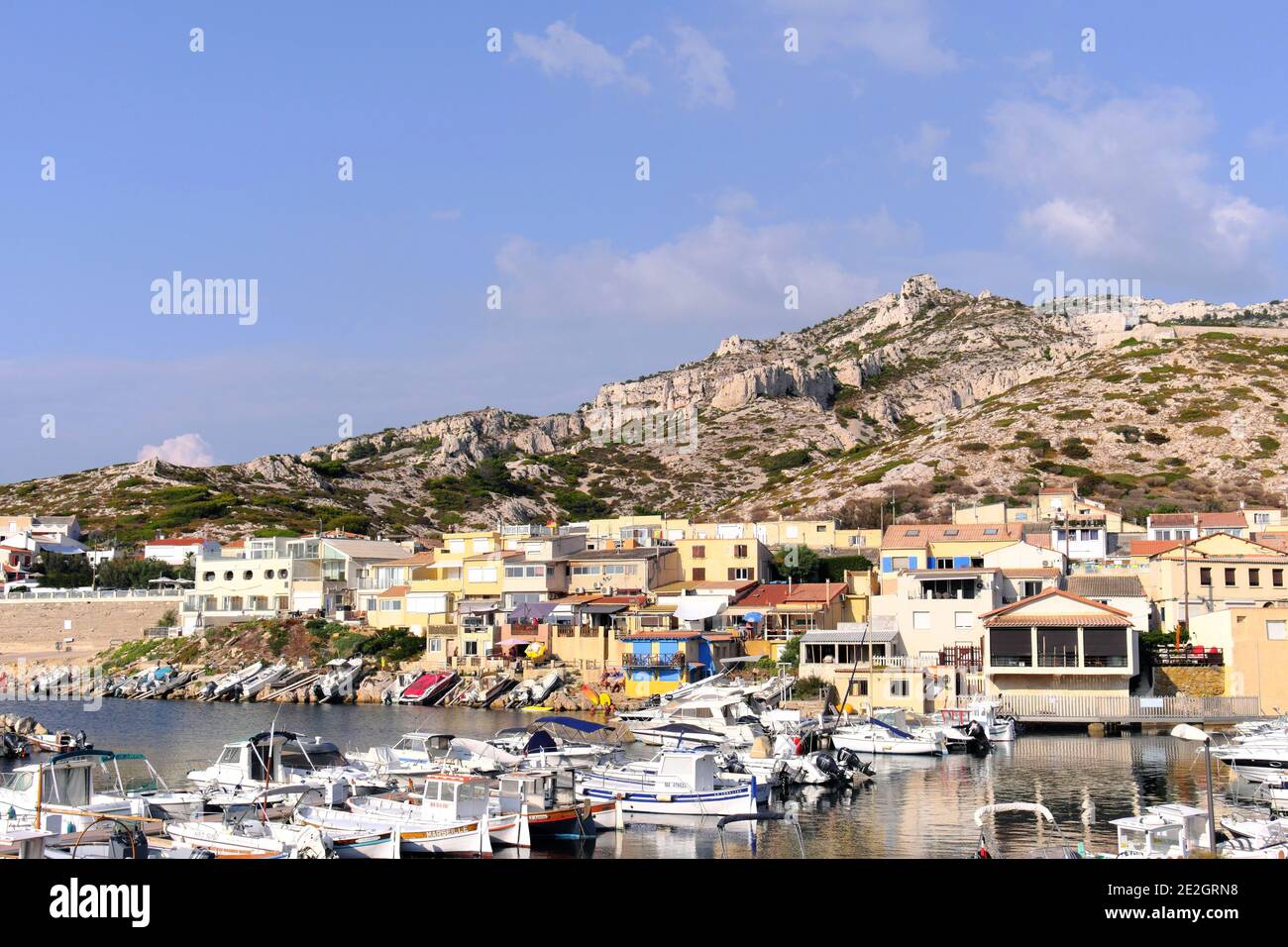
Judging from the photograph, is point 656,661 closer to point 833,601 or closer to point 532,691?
point 532,691

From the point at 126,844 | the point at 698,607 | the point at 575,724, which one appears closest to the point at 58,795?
the point at 126,844

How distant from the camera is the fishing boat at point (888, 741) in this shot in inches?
1614

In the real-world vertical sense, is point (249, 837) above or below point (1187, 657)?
below

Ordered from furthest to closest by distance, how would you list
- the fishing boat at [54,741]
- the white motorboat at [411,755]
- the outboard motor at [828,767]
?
the fishing boat at [54,741] → the outboard motor at [828,767] → the white motorboat at [411,755]

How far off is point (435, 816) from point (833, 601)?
38370mm

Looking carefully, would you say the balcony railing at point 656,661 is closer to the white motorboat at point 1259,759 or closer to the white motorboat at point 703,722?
the white motorboat at point 703,722

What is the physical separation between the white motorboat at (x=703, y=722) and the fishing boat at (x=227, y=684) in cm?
2493

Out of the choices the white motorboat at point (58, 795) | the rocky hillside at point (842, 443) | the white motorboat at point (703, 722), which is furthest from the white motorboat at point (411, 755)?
the rocky hillside at point (842, 443)

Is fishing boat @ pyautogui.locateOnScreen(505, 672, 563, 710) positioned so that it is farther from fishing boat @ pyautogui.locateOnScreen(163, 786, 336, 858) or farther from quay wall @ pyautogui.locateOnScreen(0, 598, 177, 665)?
quay wall @ pyautogui.locateOnScreen(0, 598, 177, 665)

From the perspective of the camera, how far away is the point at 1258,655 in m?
47.1
